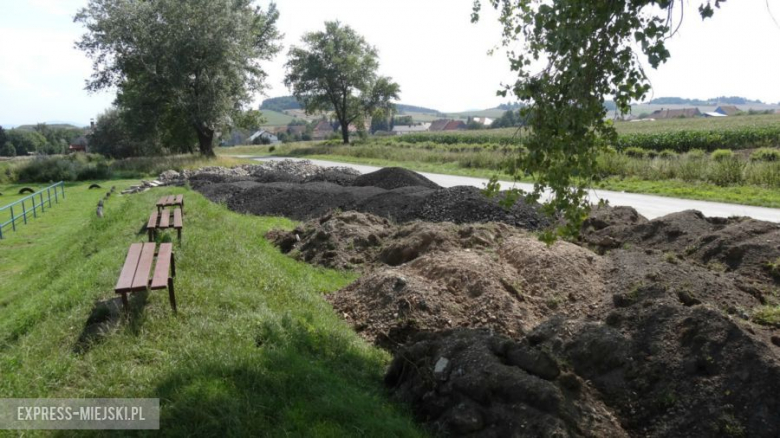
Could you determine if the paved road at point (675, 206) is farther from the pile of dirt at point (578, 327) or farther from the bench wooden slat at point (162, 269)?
the bench wooden slat at point (162, 269)

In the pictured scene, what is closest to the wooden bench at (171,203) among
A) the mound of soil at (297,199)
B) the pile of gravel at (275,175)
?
the mound of soil at (297,199)

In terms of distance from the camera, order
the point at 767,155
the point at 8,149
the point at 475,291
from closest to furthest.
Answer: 1. the point at 475,291
2. the point at 767,155
3. the point at 8,149

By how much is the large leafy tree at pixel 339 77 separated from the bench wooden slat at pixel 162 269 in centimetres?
5359

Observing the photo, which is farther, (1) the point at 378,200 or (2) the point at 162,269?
(1) the point at 378,200

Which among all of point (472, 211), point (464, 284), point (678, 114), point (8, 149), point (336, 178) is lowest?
point (464, 284)

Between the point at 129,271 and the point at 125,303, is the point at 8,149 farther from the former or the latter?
the point at 125,303

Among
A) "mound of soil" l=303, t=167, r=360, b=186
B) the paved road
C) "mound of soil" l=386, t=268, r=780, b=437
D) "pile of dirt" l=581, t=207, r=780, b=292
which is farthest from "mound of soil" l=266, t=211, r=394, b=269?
"mound of soil" l=303, t=167, r=360, b=186

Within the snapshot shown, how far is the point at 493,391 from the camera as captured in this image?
383 cm

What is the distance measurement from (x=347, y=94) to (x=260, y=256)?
178ft

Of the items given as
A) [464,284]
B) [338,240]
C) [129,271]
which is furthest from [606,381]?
[338,240]

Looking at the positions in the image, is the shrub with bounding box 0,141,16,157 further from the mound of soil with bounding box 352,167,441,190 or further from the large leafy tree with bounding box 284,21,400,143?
the mound of soil with bounding box 352,167,441,190

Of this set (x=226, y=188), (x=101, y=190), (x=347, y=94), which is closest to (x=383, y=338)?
(x=226, y=188)

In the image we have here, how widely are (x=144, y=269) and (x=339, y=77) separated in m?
55.1

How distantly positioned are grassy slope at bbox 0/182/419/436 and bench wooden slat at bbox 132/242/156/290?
286mm
